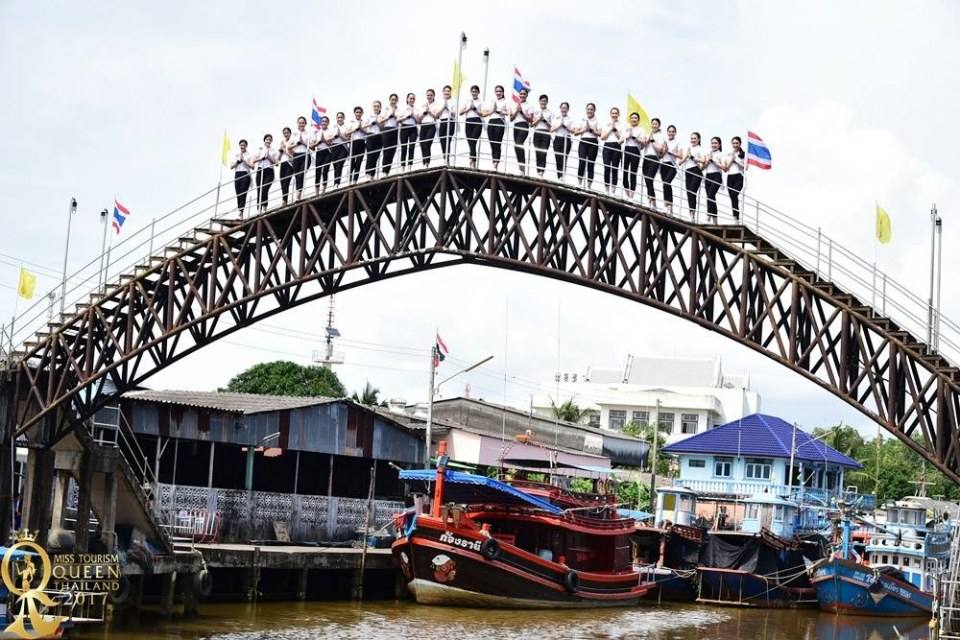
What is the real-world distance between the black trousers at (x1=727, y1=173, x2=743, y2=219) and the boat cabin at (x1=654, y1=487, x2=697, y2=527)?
2415cm

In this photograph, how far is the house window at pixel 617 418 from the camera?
10294 cm

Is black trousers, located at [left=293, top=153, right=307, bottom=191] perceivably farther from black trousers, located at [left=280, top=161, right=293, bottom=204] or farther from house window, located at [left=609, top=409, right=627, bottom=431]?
house window, located at [left=609, top=409, right=627, bottom=431]

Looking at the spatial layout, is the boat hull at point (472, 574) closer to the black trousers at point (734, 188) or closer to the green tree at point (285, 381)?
the black trousers at point (734, 188)

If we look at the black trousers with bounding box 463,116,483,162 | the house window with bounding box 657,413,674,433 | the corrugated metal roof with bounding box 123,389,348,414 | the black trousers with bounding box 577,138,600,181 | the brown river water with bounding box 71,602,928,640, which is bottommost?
the brown river water with bounding box 71,602,928,640

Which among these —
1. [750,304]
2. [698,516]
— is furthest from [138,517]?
[698,516]

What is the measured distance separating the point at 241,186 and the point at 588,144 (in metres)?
8.73

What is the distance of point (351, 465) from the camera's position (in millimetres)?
49344

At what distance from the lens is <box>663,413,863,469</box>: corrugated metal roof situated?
5444cm

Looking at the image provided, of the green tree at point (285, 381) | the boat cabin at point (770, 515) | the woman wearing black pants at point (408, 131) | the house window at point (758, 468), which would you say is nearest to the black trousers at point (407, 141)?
the woman wearing black pants at point (408, 131)

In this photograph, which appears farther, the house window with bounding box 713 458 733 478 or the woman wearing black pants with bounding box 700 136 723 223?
the house window with bounding box 713 458 733 478

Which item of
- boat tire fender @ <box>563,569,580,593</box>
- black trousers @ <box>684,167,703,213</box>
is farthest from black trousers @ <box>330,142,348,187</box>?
boat tire fender @ <box>563,569,580,593</box>

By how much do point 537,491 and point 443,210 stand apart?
44.4ft

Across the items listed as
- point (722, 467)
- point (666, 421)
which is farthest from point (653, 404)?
point (722, 467)

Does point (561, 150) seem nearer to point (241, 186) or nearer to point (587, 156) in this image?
point (587, 156)
